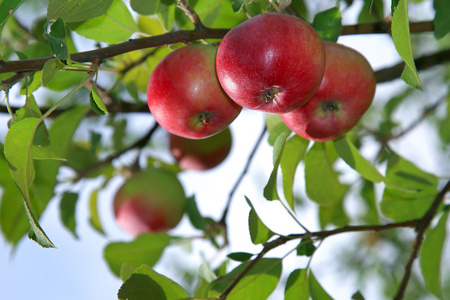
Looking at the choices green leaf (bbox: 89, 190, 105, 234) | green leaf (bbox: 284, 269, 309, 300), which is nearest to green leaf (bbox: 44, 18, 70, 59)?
green leaf (bbox: 284, 269, 309, 300)

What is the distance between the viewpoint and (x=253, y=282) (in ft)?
3.06

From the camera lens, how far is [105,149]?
198 centimetres

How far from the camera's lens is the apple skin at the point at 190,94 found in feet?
2.66

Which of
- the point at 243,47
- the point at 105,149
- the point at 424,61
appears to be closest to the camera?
the point at 243,47

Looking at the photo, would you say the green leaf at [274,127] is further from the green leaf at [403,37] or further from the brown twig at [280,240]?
the green leaf at [403,37]

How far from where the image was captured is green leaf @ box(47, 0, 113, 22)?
73 centimetres

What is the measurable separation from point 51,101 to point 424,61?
1455 mm

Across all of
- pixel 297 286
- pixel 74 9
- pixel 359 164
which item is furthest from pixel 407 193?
pixel 74 9

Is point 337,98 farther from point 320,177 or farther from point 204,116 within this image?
point 320,177

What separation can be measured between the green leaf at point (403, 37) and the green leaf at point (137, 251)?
2.97ft

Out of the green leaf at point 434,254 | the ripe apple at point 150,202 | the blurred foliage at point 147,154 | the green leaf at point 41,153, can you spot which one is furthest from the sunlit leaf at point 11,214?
the green leaf at point 434,254

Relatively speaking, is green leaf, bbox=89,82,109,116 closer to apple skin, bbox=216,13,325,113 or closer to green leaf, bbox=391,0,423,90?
apple skin, bbox=216,13,325,113

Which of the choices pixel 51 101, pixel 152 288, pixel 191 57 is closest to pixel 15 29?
pixel 51 101

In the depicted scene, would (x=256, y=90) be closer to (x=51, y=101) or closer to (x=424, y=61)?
(x=424, y=61)
